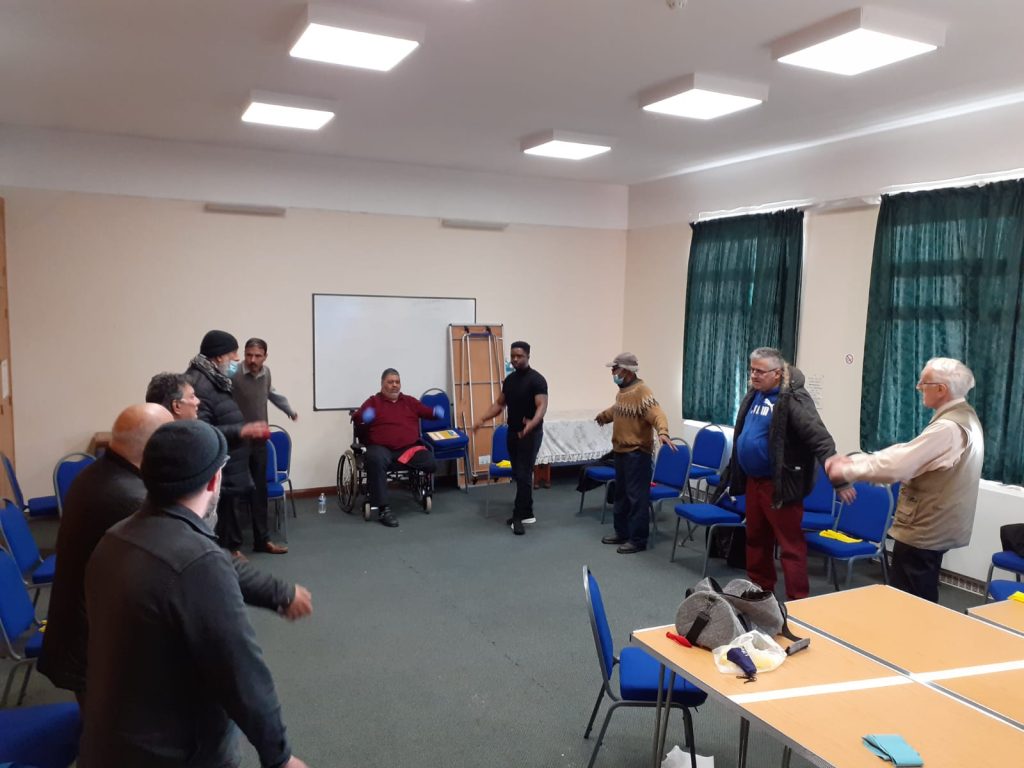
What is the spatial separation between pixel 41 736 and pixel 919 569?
3393 millimetres

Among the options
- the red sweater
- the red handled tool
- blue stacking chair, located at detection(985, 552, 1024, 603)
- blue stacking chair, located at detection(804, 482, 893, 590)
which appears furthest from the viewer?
the red sweater

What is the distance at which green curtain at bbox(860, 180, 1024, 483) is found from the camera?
4492 mm

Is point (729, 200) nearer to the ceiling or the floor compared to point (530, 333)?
nearer to the ceiling

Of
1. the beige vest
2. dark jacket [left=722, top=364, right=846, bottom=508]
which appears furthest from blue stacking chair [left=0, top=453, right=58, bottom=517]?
the beige vest

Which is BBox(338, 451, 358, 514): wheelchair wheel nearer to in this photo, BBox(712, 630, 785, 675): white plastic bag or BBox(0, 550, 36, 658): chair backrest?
BBox(0, 550, 36, 658): chair backrest

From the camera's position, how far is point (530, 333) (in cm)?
791

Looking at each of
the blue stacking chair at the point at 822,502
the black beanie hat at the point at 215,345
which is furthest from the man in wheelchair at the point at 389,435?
the blue stacking chair at the point at 822,502

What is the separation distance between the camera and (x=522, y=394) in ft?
19.2

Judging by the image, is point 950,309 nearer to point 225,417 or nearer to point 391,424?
point 391,424

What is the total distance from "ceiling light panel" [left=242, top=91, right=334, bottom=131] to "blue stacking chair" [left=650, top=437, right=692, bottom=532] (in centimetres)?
352

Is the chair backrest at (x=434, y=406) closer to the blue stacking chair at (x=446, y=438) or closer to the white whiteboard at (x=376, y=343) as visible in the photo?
the blue stacking chair at (x=446, y=438)

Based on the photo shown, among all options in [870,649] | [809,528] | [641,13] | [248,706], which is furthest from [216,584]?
[809,528]

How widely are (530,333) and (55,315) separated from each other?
14.5 feet

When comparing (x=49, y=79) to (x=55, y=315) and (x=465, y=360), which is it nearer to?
(x=55, y=315)
